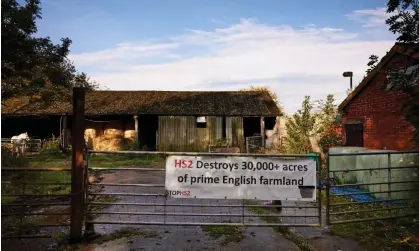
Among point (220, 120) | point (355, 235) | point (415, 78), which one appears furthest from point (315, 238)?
point (220, 120)

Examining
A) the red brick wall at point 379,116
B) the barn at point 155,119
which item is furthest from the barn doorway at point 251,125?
the red brick wall at point 379,116

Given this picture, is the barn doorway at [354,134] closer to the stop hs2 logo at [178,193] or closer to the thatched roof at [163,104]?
the thatched roof at [163,104]

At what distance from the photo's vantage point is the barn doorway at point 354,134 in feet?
47.3

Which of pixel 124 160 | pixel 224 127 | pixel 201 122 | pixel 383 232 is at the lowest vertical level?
pixel 383 232

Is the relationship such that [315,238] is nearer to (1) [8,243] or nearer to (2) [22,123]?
(1) [8,243]

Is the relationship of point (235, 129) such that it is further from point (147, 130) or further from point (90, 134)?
point (90, 134)

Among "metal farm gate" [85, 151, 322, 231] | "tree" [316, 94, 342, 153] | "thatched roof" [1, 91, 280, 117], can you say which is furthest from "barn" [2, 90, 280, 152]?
"metal farm gate" [85, 151, 322, 231]

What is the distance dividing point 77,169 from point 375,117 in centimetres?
1154

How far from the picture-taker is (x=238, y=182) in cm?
637

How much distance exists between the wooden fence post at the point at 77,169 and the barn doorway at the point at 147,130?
21602mm

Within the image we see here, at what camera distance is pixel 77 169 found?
5.97 m

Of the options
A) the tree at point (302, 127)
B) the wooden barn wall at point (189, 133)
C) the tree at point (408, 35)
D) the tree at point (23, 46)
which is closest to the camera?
the tree at point (408, 35)

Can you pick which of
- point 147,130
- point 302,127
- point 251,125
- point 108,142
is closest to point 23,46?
point 302,127

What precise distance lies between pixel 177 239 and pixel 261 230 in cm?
177
